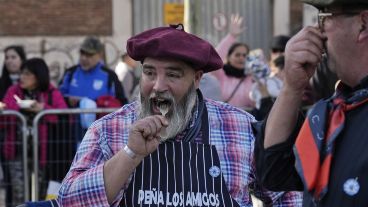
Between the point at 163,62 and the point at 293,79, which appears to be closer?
A: the point at 293,79

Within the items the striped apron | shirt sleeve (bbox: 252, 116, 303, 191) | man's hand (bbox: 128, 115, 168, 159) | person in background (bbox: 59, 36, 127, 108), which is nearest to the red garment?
person in background (bbox: 59, 36, 127, 108)

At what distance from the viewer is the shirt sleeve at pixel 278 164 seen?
2715 millimetres

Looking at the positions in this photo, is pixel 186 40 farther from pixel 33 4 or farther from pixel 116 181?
pixel 33 4

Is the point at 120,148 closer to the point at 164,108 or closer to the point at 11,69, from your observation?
the point at 164,108

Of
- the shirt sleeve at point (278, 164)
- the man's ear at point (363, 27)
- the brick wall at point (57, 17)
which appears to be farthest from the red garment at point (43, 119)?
the brick wall at point (57, 17)

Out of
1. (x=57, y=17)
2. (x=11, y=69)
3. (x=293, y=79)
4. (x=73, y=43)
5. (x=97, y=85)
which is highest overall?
(x=293, y=79)

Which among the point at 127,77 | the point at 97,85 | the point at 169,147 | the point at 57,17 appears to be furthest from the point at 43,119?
the point at 57,17

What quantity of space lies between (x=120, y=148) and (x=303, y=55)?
4.57 feet

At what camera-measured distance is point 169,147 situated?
384cm

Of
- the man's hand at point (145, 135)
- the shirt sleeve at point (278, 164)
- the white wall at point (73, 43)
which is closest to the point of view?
the shirt sleeve at point (278, 164)

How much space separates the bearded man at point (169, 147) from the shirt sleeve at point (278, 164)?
874 millimetres

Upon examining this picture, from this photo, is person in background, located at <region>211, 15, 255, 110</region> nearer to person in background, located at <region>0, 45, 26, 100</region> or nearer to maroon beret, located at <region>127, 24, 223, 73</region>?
person in background, located at <region>0, 45, 26, 100</region>

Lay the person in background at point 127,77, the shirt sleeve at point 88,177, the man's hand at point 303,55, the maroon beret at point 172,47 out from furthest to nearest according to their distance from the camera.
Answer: the person in background at point 127,77 → the maroon beret at point 172,47 → the shirt sleeve at point 88,177 → the man's hand at point 303,55

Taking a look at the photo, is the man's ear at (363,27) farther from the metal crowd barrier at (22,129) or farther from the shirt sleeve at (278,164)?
the metal crowd barrier at (22,129)
